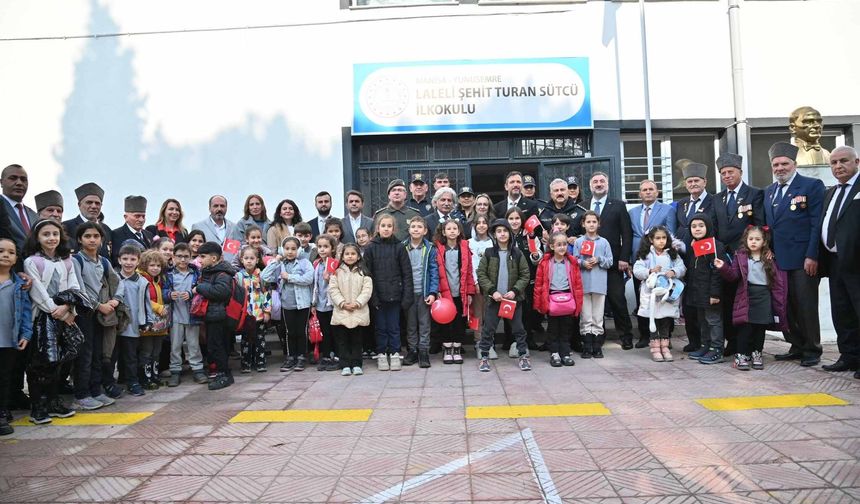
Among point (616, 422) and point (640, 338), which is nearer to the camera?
point (616, 422)

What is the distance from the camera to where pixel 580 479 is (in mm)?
2891

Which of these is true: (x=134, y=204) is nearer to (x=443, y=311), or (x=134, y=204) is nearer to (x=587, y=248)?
(x=443, y=311)

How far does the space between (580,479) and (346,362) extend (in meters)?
3.41

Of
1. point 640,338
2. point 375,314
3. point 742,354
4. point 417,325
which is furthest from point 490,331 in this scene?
point 742,354

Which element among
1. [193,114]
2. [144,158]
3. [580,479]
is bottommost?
[580,479]

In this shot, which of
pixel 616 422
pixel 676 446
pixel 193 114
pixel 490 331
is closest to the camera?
pixel 676 446

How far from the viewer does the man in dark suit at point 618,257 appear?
21.6ft

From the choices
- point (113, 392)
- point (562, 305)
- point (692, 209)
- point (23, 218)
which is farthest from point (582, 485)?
point (23, 218)

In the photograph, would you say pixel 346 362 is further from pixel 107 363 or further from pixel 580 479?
pixel 580 479

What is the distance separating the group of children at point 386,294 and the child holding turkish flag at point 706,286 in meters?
0.02

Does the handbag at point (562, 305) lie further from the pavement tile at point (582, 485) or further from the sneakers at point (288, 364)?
the sneakers at point (288, 364)

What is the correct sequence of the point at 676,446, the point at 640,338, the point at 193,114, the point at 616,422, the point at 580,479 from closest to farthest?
the point at 580,479
the point at 676,446
the point at 616,422
the point at 640,338
the point at 193,114

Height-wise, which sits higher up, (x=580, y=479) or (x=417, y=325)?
(x=417, y=325)

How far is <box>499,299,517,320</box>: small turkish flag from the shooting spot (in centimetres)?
575
